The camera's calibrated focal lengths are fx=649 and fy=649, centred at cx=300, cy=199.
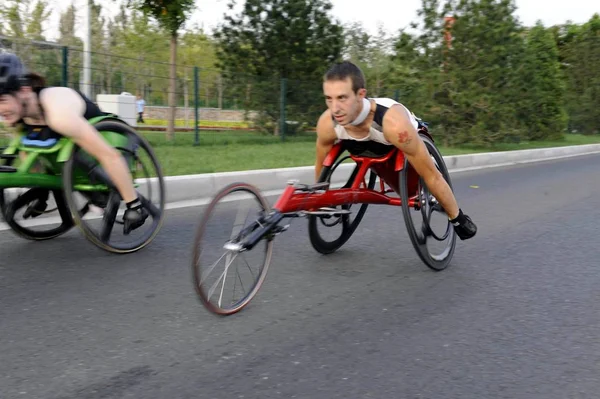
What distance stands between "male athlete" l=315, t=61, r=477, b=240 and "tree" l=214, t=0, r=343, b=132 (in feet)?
45.0

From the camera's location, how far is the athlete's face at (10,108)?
3.93m

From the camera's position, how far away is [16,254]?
4441 mm

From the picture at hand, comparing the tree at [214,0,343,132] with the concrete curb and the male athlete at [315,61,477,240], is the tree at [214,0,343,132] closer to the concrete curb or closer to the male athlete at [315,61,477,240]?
the concrete curb

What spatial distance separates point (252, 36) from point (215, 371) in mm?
17076

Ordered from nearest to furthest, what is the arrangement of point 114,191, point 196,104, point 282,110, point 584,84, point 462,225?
point 114,191 < point 462,225 < point 196,104 < point 282,110 < point 584,84

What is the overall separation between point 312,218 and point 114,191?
4.42 ft

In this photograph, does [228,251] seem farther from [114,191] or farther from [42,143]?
[42,143]

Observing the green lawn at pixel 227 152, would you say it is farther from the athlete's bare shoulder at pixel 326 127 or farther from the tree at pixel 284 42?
the athlete's bare shoulder at pixel 326 127

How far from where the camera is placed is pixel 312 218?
14.7 ft

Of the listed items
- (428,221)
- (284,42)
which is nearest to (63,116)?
(428,221)

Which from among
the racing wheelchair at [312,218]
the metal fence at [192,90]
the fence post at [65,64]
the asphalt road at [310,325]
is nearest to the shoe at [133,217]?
the asphalt road at [310,325]

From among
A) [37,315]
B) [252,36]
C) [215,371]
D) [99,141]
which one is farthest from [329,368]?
[252,36]

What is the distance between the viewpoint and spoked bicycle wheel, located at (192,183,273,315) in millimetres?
3156

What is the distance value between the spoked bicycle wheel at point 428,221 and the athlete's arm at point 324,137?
51 cm
